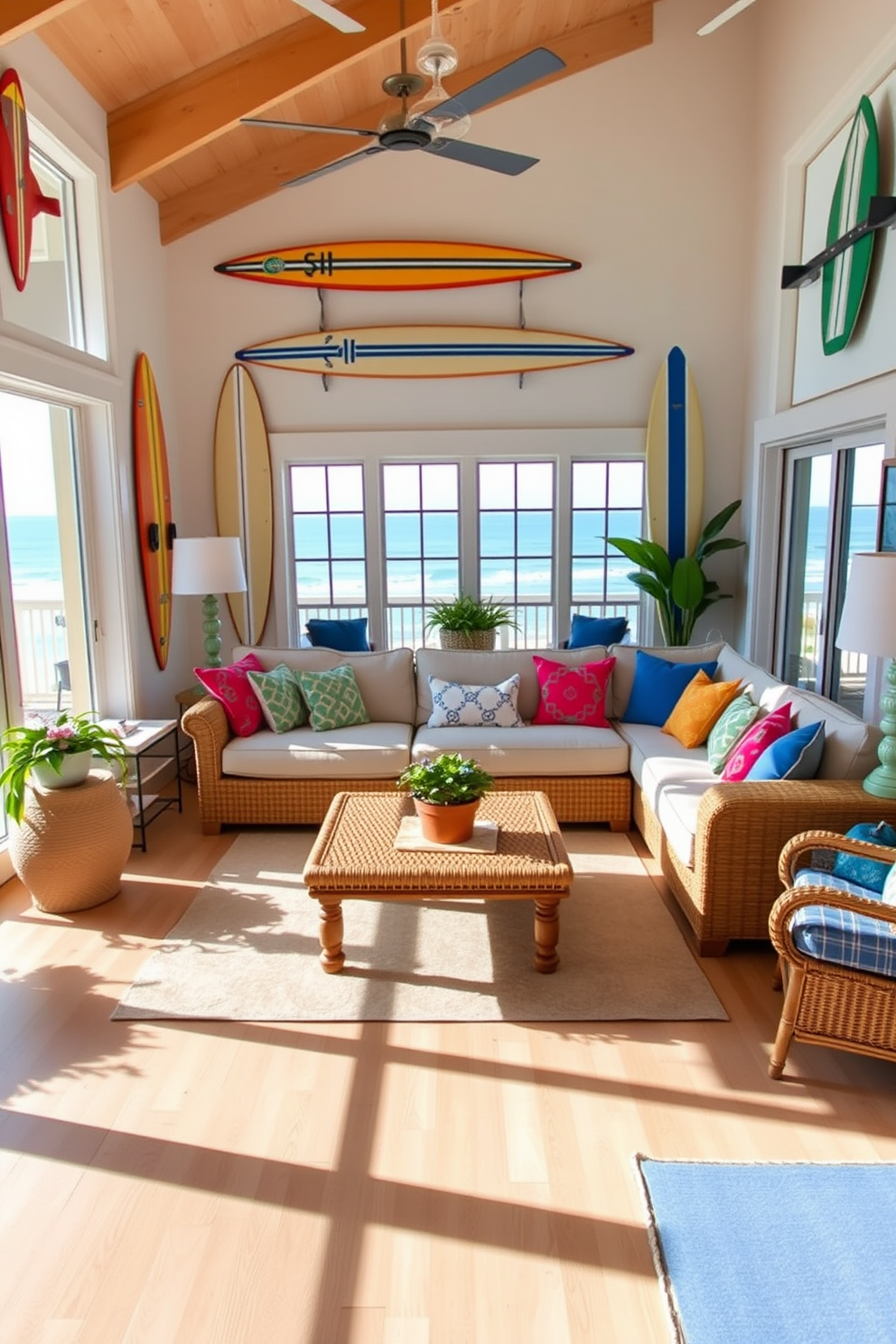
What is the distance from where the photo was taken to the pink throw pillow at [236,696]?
4500 millimetres

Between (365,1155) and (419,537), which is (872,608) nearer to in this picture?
(365,1155)

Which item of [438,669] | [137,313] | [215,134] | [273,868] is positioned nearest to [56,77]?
[215,134]

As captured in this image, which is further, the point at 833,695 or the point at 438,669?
the point at 438,669

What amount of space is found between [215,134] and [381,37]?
92cm

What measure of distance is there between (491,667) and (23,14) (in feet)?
10.9

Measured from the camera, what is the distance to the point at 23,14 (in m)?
3.09

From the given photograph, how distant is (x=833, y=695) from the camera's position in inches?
183

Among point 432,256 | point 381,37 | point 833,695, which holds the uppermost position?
point 381,37

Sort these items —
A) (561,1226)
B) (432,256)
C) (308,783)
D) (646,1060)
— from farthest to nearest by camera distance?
(432,256) < (308,783) < (646,1060) < (561,1226)

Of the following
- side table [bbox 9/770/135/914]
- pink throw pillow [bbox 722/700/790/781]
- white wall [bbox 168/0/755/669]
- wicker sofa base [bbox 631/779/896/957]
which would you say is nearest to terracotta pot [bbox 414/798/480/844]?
wicker sofa base [bbox 631/779/896/957]

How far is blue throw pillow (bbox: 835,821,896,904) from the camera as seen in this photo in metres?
2.65

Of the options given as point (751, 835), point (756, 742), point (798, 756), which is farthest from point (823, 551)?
point (751, 835)

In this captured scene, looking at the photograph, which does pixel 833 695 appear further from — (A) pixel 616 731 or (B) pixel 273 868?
(B) pixel 273 868

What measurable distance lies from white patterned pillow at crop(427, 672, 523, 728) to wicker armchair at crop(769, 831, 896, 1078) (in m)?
2.33
